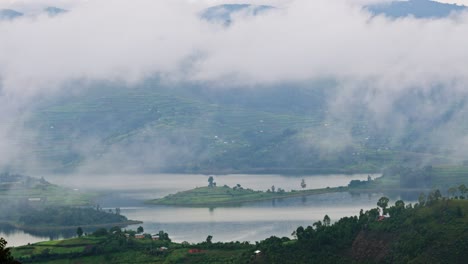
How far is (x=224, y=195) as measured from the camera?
160 meters

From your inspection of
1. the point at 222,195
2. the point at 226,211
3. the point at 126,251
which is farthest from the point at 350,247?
the point at 222,195

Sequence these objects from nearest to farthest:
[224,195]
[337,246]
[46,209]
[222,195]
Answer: [337,246]
[46,209]
[224,195]
[222,195]

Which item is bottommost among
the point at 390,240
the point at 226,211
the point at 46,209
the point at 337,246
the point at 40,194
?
the point at 337,246

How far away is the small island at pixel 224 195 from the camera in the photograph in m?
154

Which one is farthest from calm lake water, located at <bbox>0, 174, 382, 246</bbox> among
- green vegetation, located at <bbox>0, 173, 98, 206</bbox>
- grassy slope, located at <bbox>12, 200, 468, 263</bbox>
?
grassy slope, located at <bbox>12, 200, 468, 263</bbox>

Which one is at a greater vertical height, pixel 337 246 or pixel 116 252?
pixel 337 246

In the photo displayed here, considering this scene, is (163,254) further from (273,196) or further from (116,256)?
(273,196)

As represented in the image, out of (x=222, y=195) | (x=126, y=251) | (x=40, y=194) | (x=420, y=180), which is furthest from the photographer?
(x=420, y=180)

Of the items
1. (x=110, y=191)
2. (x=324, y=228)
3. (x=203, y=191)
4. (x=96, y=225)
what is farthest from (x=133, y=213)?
(x=324, y=228)

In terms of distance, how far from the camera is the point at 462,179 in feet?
539

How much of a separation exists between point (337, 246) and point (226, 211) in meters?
62.9

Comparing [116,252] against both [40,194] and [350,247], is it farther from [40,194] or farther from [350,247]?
[40,194]

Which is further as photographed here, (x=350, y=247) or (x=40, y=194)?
(x=40, y=194)

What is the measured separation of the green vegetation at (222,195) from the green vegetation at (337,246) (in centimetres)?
6323
